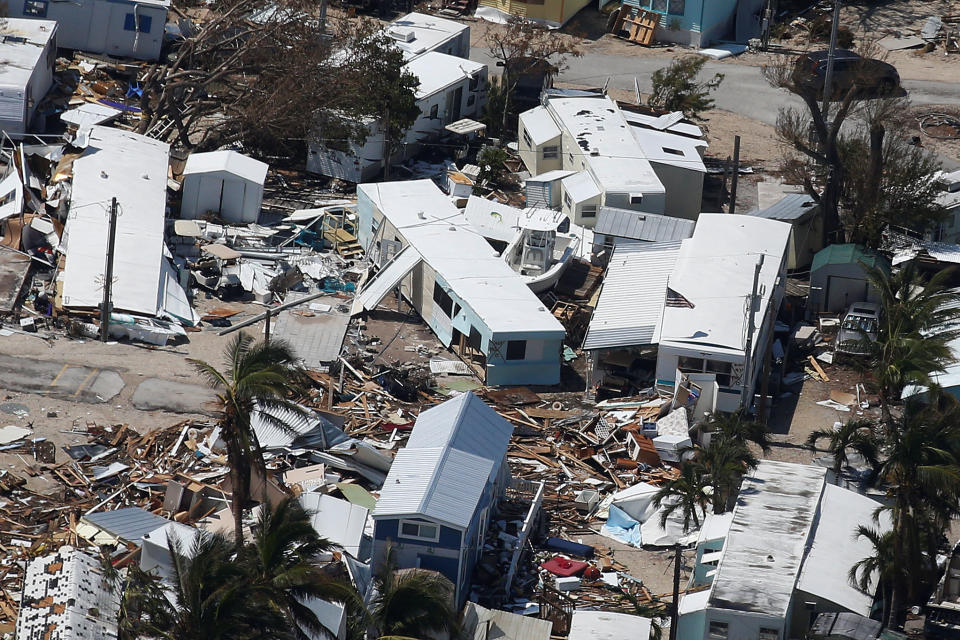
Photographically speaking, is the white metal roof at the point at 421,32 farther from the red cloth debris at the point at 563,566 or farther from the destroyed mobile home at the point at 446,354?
the red cloth debris at the point at 563,566

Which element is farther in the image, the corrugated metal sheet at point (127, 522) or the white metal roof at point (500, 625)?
the corrugated metal sheet at point (127, 522)

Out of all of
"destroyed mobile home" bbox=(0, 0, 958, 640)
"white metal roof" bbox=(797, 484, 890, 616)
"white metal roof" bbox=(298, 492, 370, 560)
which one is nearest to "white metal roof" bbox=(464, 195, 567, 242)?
"destroyed mobile home" bbox=(0, 0, 958, 640)

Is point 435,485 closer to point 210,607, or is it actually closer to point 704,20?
point 210,607

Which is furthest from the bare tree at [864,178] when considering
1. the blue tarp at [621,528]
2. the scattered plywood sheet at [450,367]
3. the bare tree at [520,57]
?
the blue tarp at [621,528]

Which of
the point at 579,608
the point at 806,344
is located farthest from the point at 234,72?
the point at 579,608

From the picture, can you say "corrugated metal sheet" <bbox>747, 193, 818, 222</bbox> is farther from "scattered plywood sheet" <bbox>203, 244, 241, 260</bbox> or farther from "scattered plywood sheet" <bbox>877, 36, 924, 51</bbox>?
"scattered plywood sheet" <bbox>877, 36, 924, 51</bbox>

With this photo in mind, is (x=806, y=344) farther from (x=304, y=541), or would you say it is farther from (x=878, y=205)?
(x=304, y=541)

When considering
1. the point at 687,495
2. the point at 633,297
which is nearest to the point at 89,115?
the point at 633,297
